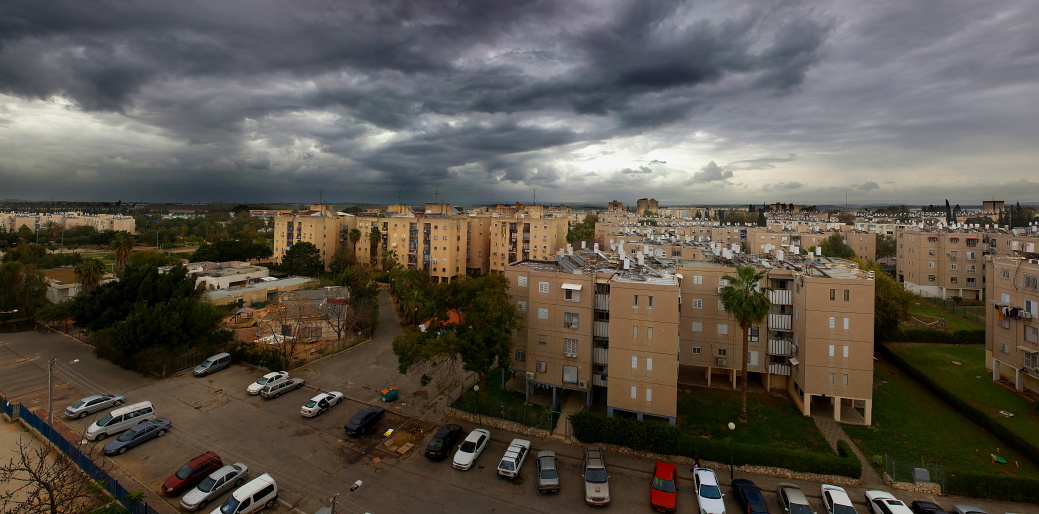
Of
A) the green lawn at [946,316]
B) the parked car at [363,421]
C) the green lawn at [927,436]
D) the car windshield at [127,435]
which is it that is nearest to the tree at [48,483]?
the car windshield at [127,435]

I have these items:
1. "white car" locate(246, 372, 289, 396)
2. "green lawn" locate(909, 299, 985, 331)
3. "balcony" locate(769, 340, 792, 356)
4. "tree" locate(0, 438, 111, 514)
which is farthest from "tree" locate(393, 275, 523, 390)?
"green lawn" locate(909, 299, 985, 331)

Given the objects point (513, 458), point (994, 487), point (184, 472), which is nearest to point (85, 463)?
point (184, 472)

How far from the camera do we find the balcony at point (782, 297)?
30766 mm

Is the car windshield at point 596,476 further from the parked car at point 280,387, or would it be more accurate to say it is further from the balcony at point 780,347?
the parked car at point 280,387

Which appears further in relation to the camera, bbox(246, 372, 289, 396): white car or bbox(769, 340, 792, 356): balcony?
bbox(769, 340, 792, 356): balcony

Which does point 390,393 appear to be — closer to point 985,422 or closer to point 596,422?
point 596,422

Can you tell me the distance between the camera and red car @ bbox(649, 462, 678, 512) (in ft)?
63.7

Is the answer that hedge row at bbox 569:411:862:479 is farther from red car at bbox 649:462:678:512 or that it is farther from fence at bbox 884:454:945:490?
red car at bbox 649:462:678:512

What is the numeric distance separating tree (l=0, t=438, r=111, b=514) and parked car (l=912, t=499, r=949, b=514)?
108ft

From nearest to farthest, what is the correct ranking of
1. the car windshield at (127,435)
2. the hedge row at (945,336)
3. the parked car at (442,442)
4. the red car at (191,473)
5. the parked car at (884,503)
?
the parked car at (884,503)
the red car at (191,473)
the car windshield at (127,435)
the parked car at (442,442)
the hedge row at (945,336)

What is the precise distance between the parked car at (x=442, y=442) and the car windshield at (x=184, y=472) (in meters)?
10.7

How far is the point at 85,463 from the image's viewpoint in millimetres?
19844

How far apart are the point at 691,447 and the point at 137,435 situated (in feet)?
95.7

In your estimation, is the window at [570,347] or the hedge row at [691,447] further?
the window at [570,347]
